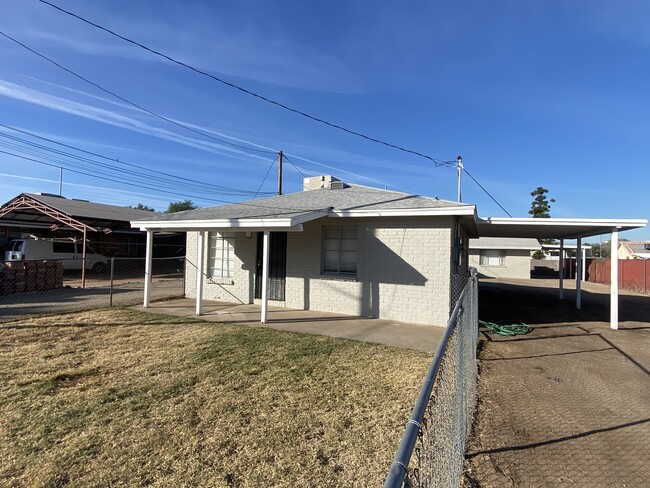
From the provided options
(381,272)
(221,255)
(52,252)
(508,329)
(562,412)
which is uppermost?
(221,255)

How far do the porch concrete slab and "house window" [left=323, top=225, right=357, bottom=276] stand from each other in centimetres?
125

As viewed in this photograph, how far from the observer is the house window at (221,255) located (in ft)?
40.8

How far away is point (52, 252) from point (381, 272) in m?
21.2

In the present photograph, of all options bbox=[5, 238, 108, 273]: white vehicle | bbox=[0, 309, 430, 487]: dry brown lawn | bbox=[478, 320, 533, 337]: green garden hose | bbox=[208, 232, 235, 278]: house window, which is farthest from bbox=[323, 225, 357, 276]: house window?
bbox=[5, 238, 108, 273]: white vehicle

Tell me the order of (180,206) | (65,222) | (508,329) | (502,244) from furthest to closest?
(180,206)
(502,244)
(65,222)
(508,329)

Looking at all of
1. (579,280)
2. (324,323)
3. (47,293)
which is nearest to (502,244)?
(579,280)

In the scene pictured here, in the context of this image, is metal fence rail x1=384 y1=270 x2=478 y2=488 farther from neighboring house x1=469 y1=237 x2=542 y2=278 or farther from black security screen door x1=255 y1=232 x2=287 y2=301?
neighboring house x1=469 y1=237 x2=542 y2=278

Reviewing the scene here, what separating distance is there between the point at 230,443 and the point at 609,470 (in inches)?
137

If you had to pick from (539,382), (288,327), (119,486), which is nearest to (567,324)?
(539,382)

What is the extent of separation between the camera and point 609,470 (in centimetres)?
351

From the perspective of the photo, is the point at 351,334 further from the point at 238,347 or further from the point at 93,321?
the point at 93,321

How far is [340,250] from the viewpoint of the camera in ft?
35.5

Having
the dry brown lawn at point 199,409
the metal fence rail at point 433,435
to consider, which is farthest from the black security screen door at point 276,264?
the metal fence rail at point 433,435

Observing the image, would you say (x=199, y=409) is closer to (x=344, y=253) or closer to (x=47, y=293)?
(x=344, y=253)
